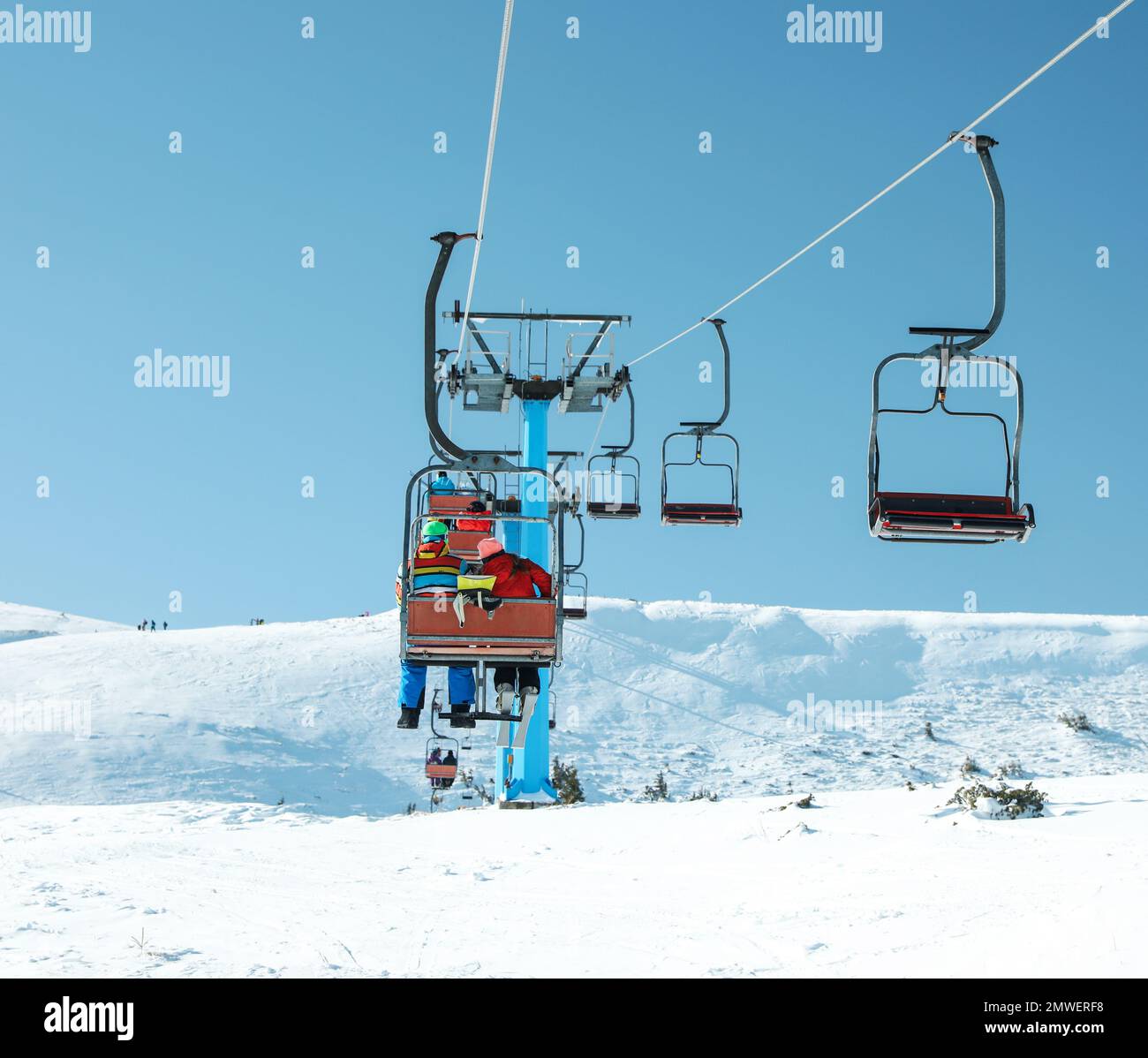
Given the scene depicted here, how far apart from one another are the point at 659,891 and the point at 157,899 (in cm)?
371

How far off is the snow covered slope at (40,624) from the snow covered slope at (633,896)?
46874 mm

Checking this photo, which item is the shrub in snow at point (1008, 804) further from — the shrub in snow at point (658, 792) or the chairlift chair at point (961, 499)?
the shrub in snow at point (658, 792)

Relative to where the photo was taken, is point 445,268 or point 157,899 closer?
point 157,899

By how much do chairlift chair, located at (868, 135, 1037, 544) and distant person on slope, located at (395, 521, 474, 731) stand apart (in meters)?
3.51

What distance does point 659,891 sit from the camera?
966 centimetres

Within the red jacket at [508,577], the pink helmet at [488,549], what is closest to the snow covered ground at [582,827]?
the red jacket at [508,577]

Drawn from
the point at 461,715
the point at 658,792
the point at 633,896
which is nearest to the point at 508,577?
the point at 461,715

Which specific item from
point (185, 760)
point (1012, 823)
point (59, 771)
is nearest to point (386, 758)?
point (185, 760)

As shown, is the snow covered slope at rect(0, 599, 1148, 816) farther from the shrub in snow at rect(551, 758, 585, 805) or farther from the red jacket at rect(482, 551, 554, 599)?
the red jacket at rect(482, 551, 554, 599)

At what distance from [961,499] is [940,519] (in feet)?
1.04

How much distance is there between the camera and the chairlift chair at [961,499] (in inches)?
378

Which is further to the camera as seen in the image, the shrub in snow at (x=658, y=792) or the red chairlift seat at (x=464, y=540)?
the shrub in snow at (x=658, y=792)

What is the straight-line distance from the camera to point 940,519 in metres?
9.91

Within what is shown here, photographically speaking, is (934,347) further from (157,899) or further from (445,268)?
(157,899)
